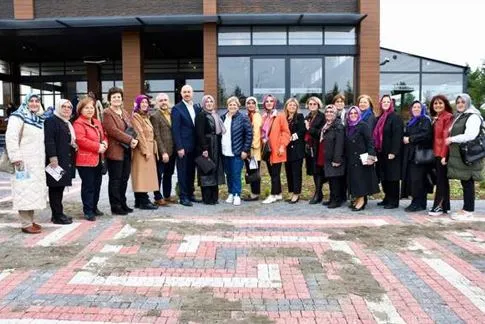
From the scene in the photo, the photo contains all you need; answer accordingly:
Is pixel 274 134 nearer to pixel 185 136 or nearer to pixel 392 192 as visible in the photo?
pixel 185 136

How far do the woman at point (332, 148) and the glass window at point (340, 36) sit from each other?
1164cm

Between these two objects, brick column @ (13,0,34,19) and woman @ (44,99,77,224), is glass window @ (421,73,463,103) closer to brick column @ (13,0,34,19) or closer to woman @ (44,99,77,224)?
brick column @ (13,0,34,19)

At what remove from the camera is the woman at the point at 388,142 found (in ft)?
25.1

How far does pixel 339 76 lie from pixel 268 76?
272 cm

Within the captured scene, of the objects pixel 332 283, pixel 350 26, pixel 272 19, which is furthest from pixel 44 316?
pixel 350 26

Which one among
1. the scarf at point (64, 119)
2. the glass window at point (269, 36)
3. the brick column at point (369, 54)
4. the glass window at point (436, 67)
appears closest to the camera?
the scarf at point (64, 119)

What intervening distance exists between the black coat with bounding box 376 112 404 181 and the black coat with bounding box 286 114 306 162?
126 centimetres

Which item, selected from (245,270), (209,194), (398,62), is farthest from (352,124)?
(398,62)

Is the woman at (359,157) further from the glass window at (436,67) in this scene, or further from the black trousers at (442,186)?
the glass window at (436,67)

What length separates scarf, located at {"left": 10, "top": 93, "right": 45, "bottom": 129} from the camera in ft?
19.9

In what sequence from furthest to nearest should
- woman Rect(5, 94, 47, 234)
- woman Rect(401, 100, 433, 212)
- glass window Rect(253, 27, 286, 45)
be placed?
glass window Rect(253, 27, 286, 45) → woman Rect(401, 100, 433, 212) → woman Rect(5, 94, 47, 234)

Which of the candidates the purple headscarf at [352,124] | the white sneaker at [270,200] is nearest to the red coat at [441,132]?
the purple headscarf at [352,124]

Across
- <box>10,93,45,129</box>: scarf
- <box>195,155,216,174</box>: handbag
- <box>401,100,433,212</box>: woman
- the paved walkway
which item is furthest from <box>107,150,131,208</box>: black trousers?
<box>401,100,433,212</box>: woman

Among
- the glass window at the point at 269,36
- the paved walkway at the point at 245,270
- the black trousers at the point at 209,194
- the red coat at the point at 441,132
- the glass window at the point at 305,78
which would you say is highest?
the glass window at the point at 269,36
